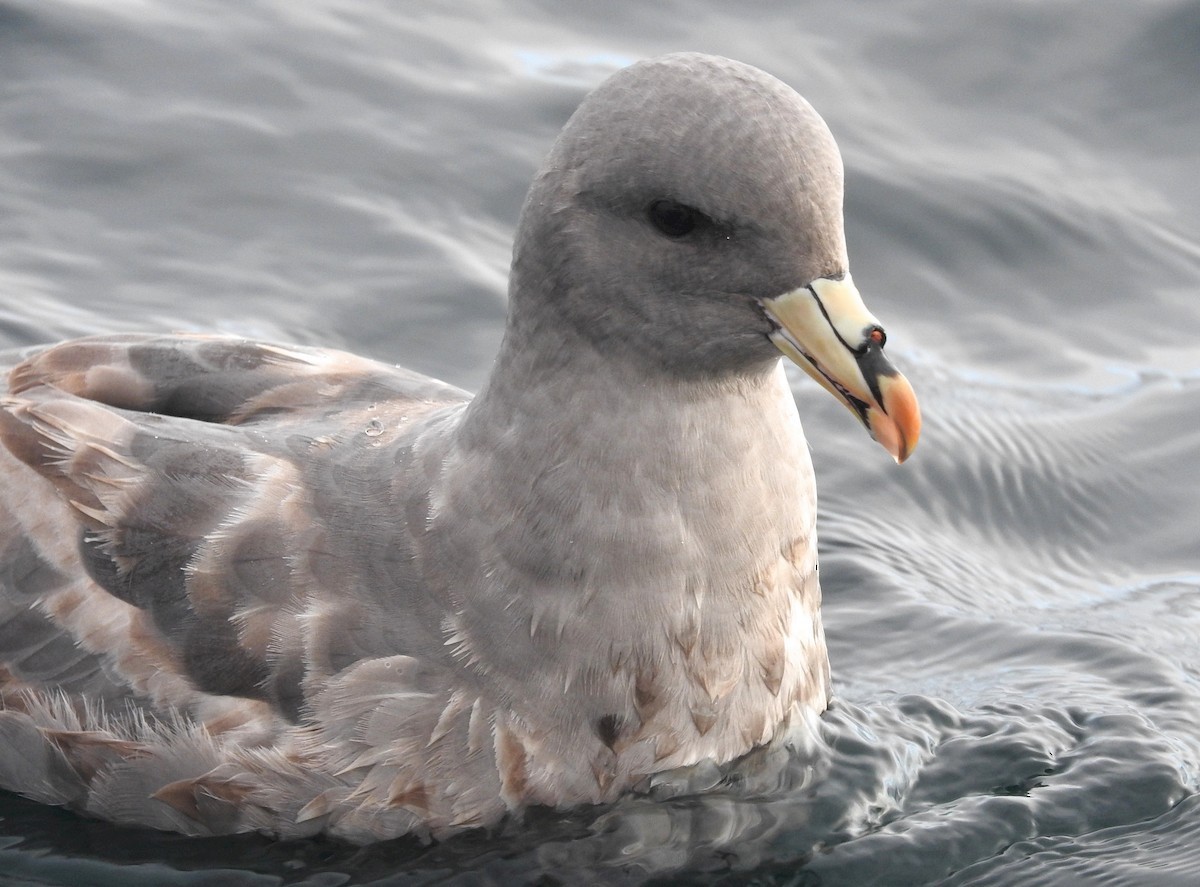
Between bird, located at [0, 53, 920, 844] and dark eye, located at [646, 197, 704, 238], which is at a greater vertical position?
dark eye, located at [646, 197, 704, 238]

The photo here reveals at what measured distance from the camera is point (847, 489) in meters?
6.69

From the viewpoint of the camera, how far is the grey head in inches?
159

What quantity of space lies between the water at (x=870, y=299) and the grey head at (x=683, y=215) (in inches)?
49.1

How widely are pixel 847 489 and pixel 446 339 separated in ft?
5.56

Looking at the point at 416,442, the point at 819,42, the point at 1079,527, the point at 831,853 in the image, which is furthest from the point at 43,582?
the point at 819,42

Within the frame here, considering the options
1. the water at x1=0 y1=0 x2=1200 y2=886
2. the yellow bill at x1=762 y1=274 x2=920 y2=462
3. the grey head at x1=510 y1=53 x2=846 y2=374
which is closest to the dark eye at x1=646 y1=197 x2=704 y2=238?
the grey head at x1=510 y1=53 x2=846 y2=374

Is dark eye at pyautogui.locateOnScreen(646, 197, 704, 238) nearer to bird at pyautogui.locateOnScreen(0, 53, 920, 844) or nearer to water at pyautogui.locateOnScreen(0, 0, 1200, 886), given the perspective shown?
bird at pyautogui.locateOnScreen(0, 53, 920, 844)

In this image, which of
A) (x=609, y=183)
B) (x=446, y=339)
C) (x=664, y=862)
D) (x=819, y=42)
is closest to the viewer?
Result: (x=609, y=183)

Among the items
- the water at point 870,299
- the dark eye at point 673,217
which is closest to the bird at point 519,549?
the dark eye at point 673,217

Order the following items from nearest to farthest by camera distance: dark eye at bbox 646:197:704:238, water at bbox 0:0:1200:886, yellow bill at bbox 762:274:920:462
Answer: yellow bill at bbox 762:274:920:462
dark eye at bbox 646:197:704:238
water at bbox 0:0:1200:886

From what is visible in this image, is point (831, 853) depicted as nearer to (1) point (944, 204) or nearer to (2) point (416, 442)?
(2) point (416, 442)

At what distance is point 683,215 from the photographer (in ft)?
13.6

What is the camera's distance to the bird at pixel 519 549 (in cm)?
412

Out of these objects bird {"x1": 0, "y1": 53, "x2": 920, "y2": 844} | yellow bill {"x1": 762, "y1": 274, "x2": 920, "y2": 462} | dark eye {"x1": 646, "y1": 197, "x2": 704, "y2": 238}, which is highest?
dark eye {"x1": 646, "y1": 197, "x2": 704, "y2": 238}
